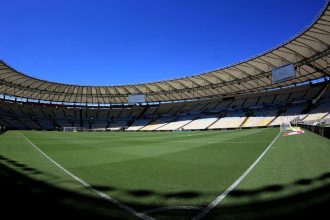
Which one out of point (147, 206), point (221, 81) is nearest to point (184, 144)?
point (147, 206)

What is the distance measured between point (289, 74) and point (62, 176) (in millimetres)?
40743

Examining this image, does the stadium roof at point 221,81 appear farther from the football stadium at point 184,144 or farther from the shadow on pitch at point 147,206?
the shadow on pitch at point 147,206

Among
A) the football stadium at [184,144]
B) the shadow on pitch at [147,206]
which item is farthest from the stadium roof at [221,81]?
the shadow on pitch at [147,206]

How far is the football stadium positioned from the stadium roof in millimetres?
237

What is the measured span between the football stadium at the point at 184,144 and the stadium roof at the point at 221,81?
237 millimetres

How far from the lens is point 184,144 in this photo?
16.7m

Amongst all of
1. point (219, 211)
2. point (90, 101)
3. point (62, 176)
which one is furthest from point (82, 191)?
point (90, 101)

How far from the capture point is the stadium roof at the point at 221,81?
1426 inches

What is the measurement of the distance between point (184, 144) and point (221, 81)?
40786 millimetres

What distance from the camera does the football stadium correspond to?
4.23m

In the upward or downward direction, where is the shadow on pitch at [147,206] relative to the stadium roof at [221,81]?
downward

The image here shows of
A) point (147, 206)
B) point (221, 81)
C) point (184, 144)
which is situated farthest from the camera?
point (221, 81)

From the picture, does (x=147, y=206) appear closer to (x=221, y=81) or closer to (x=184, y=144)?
(x=184, y=144)

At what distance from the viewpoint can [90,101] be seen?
80438mm
